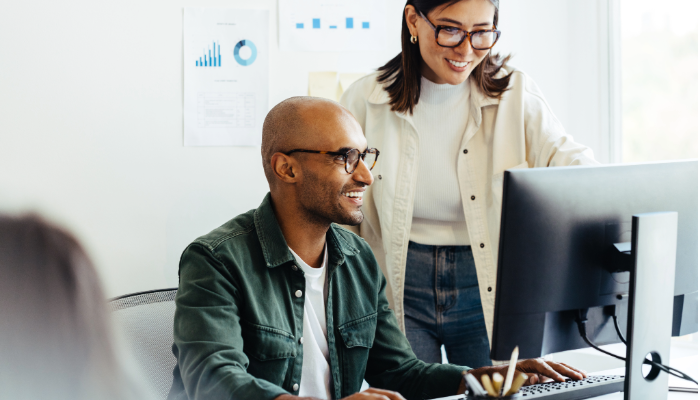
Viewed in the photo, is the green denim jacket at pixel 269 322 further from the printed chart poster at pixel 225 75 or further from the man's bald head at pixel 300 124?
the printed chart poster at pixel 225 75

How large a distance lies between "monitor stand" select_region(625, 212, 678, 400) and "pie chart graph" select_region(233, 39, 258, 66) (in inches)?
58.1

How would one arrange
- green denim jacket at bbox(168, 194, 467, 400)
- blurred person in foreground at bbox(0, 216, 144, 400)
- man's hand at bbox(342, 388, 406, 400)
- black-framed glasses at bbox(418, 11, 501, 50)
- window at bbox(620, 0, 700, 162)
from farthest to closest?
window at bbox(620, 0, 700, 162), black-framed glasses at bbox(418, 11, 501, 50), green denim jacket at bbox(168, 194, 467, 400), man's hand at bbox(342, 388, 406, 400), blurred person in foreground at bbox(0, 216, 144, 400)

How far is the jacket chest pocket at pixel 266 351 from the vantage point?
3.76ft

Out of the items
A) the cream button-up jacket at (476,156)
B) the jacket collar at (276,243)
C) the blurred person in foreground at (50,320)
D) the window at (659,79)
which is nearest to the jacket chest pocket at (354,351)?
the jacket collar at (276,243)

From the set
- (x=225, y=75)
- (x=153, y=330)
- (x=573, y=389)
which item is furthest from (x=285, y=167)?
(x=225, y=75)

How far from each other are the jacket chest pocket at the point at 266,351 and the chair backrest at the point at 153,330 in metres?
0.31

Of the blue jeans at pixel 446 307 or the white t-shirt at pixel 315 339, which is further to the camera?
the blue jeans at pixel 446 307

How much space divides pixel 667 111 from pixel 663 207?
129cm

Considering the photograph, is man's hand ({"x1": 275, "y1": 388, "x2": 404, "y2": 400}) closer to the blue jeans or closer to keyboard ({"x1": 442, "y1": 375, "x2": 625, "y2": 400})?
keyboard ({"x1": 442, "y1": 375, "x2": 625, "y2": 400})

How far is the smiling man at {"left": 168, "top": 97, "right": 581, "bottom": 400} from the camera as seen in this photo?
3.73ft

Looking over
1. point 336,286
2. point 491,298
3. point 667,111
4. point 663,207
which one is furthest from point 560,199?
point 667,111

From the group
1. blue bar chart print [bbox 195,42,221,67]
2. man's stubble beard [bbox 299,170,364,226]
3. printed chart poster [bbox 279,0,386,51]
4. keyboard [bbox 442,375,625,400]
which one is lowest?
keyboard [bbox 442,375,625,400]

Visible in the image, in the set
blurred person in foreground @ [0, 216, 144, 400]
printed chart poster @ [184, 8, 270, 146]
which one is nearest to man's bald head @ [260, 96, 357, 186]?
printed chart poster @ [184, 8, 270, 146]

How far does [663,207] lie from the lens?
0.98m
